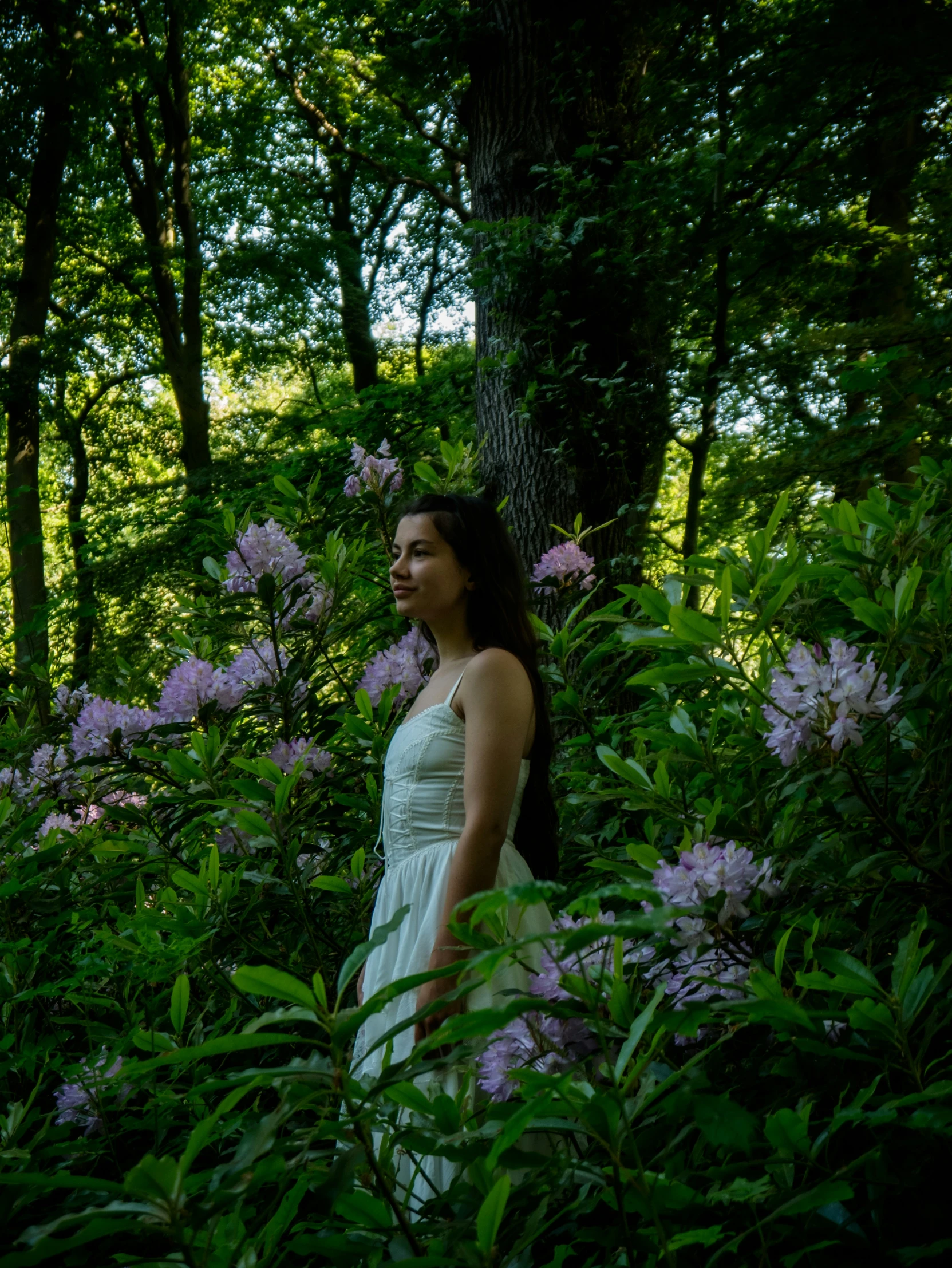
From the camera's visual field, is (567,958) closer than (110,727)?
Yes

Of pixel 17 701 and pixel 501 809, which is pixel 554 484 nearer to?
pixel 17 701

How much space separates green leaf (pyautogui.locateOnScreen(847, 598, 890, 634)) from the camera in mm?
1304

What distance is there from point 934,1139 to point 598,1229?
316 millimetres

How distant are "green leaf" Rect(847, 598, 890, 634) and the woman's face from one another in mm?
1135

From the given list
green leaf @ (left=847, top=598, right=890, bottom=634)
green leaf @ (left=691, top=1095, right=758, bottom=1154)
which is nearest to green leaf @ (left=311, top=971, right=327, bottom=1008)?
green leaf @ (left=691, top=1095, right=758, bottom=1154)

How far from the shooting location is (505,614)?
233cm

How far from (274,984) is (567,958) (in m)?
0.50

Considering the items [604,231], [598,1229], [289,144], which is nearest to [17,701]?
[604,231]

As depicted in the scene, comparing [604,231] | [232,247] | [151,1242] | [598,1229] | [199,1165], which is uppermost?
Answer: [232,247]

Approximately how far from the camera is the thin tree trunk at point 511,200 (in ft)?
14.4

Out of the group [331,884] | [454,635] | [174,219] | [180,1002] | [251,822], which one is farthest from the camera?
[174,219]

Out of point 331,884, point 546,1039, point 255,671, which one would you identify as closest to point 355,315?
point 255,671

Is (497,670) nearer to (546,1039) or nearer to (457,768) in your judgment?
(457,768)

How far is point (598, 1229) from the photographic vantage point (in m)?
0.92
